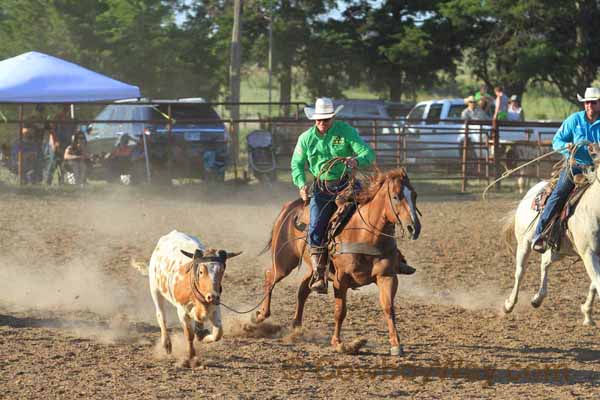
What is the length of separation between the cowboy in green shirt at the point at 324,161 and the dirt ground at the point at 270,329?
70cm

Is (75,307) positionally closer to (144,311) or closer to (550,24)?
(144,311)

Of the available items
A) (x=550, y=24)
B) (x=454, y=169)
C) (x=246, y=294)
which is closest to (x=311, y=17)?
(x=550, y=24)

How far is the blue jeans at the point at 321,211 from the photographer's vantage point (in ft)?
24.0

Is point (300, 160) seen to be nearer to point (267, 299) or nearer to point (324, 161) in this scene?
point (324, 161)

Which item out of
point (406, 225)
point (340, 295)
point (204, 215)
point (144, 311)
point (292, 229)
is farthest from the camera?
point (204, 215)

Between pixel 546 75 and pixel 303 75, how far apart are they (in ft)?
29.1

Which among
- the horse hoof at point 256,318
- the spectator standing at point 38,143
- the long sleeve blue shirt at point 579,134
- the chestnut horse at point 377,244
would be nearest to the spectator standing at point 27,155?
the spectator standing at point 38,143

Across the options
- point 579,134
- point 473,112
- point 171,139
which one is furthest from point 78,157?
point 579,134

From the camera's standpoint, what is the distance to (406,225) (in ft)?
21.5

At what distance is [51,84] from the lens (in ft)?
55.4

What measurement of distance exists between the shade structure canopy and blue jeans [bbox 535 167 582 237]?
34.4 ft

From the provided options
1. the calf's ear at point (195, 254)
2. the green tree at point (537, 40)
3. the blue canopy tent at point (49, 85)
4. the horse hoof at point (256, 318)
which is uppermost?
the green tree at point (537, 40)

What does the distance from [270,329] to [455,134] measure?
1247 centimetres

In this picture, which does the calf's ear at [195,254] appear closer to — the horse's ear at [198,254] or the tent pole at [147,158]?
the horse's ear at [198,254]
